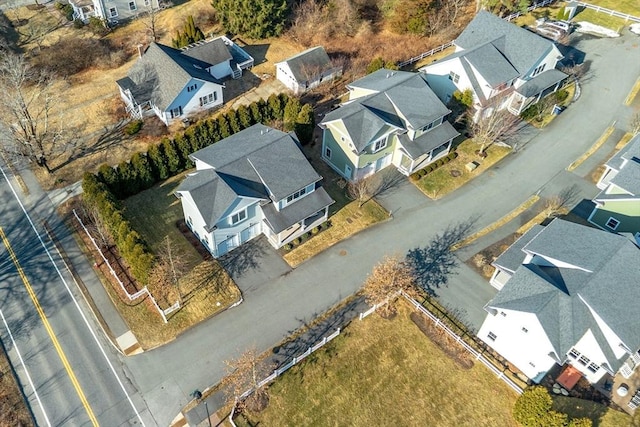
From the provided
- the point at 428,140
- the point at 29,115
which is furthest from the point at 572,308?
the point at 29,115

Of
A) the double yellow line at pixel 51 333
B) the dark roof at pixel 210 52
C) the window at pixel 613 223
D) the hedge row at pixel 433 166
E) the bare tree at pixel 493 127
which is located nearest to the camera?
the double yellow line at pixel 51 333

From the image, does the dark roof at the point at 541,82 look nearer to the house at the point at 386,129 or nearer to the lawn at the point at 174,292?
the house at the point at 386,129

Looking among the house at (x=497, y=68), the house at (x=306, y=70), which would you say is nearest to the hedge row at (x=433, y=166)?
the house at (x=497, y=68)

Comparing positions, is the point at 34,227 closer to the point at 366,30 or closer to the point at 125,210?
the point at 125,210

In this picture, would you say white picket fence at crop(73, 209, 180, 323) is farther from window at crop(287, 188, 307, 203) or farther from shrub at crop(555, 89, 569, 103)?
shrub at crop(555, 89, 569, 103)

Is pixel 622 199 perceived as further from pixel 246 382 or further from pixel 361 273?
pixel 246 382

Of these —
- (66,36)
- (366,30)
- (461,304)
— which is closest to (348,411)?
(461,304)
